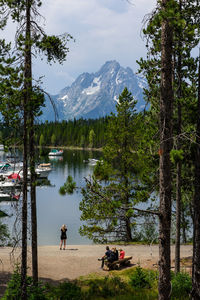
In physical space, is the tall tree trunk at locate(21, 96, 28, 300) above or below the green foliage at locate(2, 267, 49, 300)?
above

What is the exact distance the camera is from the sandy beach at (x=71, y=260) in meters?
15.2

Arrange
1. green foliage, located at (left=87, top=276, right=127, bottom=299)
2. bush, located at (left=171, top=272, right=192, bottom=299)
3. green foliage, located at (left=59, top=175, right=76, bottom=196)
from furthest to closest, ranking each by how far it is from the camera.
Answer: green foliage, located at (left=87, top=276, right=127, bottom=299)
bush, located at (left=171, top=272, right=192, bottom=299)
green foliage, located at (left=59, top=175, right=76, bottom=196)

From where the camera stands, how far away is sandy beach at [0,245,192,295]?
15212 millimetres

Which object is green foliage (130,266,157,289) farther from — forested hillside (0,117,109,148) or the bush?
forested hillside (0,117,109,148)

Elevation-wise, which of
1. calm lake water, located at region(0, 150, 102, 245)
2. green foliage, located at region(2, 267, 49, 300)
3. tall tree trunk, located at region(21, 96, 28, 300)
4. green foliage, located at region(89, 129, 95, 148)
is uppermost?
green foliage, located at region(89, 129, 95, 148)

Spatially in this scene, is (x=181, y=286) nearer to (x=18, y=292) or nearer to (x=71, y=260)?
(x=18, y=292)

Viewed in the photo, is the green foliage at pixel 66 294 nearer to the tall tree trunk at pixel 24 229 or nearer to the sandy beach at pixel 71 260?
the tall tree trunk at pixel 24 229

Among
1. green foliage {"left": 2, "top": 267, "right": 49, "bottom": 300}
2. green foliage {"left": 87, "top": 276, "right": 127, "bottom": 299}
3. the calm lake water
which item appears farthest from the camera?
the calm lake water

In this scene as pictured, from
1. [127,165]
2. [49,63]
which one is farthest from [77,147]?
[49,63]

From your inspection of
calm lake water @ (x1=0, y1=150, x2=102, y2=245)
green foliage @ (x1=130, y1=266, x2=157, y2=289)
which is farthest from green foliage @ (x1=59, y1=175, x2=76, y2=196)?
calm lake water @ (x1=0, y1=150, x2=102, y2=245)

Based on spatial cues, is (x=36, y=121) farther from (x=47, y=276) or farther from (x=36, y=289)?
(x=47, y=276)

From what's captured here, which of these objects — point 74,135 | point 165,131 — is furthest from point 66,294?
point 74,135

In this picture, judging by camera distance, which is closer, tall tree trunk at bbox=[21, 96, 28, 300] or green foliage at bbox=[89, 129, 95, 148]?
tall tree trunk at bbox=[21, 96, 28, 300]

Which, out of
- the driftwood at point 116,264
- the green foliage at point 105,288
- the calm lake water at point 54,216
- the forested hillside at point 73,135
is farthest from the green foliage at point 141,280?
the forested hillside at point 73,135
